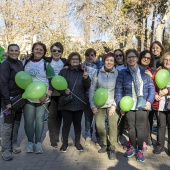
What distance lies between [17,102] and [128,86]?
1.99 meters

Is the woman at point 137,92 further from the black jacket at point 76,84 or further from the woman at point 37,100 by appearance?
the woman at point 37,100

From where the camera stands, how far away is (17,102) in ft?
14.3

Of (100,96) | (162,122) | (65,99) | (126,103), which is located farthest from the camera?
(162,122)

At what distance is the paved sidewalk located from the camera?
4.09 metres

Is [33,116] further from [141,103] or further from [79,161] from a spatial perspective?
[141,103]

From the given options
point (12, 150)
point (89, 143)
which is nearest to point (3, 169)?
point (12, 150)

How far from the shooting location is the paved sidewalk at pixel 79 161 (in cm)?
409

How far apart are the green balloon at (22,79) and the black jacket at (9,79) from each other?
6.4 inches

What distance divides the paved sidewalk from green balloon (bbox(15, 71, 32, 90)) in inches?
52.5

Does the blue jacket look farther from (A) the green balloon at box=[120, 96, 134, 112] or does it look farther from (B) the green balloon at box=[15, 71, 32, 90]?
(B) the green balloon at box=[15, 71, 32, 90]

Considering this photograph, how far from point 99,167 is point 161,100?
5.47 ft

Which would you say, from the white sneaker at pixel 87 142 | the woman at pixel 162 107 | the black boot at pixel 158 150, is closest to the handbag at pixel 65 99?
the white sneaker at pixel 87 142

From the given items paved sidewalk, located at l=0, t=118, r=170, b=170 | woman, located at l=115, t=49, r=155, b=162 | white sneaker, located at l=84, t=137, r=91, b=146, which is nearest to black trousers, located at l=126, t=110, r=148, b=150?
woman, located at l=115, t=49, r=155, b=162

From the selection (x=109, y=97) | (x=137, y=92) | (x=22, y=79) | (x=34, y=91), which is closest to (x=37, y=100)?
(x=34, y=91)
